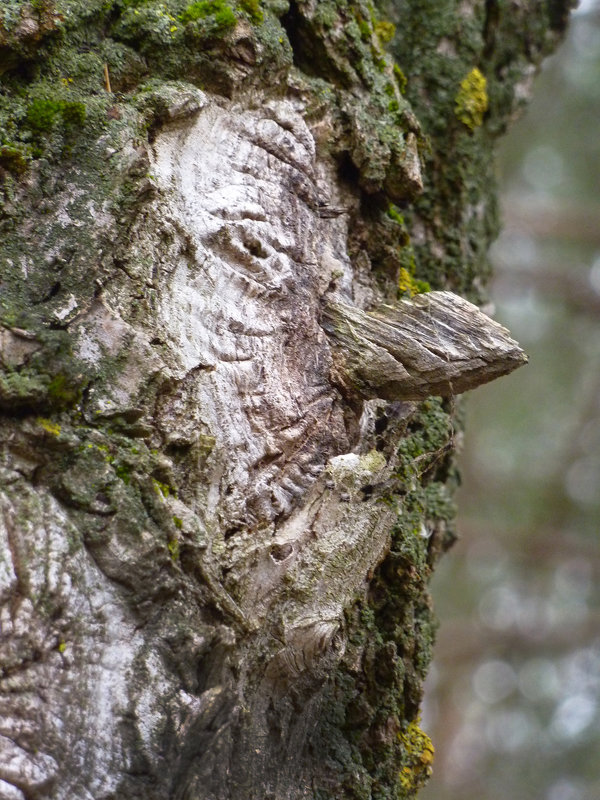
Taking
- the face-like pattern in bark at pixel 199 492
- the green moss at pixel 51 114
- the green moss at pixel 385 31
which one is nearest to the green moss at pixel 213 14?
the face-like pattern in bark at pixel 199 492

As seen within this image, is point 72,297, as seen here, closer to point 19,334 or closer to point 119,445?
point 19,334

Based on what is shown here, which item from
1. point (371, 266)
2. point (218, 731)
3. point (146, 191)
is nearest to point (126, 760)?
point (218, 731)

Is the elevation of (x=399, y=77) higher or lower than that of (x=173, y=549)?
higher

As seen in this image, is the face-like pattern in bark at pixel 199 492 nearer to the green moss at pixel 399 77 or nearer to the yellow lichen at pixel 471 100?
the green moss at pixel 399 77

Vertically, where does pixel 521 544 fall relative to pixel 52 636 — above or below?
above

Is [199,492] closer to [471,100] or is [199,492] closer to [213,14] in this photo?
[213,14]

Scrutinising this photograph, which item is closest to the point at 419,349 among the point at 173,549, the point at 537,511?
the point at 173,549
